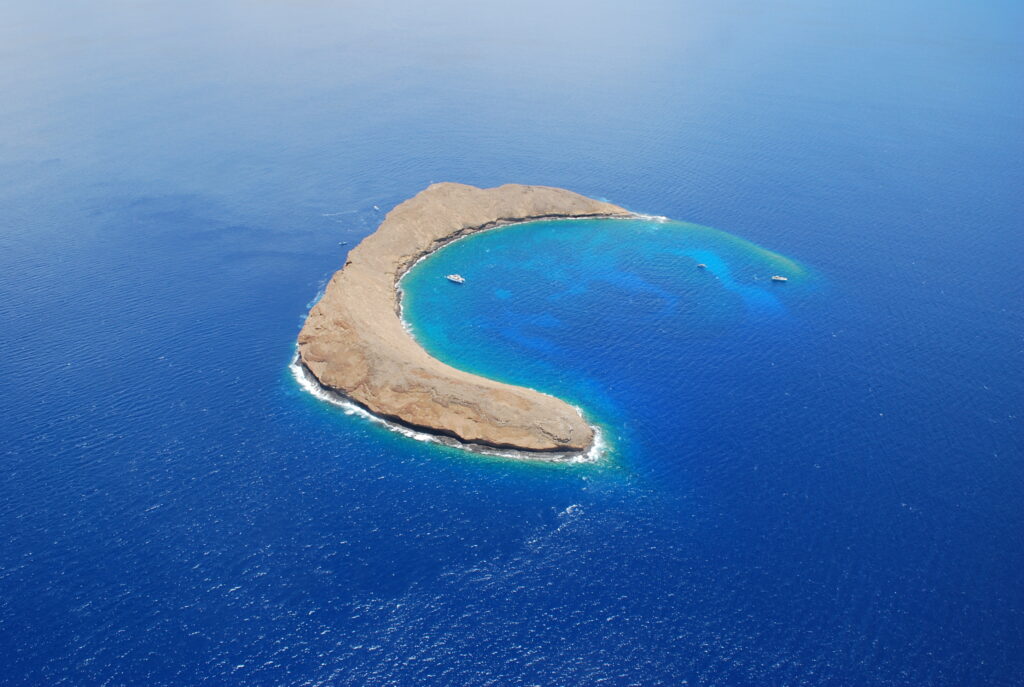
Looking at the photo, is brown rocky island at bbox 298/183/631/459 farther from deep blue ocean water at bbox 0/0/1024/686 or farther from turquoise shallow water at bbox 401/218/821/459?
turquoise shallow water at bbox 401/218/821/459

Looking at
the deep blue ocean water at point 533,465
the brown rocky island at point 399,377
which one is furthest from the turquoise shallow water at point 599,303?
the brown rocky island at point 399,377

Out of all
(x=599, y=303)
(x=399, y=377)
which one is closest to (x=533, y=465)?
(x=399, y=377)

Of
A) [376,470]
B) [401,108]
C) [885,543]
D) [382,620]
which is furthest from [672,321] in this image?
[401,108]

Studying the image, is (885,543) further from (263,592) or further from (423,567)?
(263,592)

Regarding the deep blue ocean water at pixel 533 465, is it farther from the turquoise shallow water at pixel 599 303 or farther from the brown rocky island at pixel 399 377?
the brown rocky island at pixel 399 377

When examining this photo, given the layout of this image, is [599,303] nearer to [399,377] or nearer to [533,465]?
[399,377]

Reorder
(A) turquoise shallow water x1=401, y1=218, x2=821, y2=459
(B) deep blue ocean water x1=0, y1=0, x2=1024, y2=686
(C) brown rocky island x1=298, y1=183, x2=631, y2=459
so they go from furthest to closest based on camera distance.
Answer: (A) turquoise shallow water x1=401, y1=218, x2=821, y2=459, (C) brown rocky island x1=298, y1=183, x2=631, y2=459, (B) deep blue ocean water x1=0, y1=0, x2=1024, y2=686

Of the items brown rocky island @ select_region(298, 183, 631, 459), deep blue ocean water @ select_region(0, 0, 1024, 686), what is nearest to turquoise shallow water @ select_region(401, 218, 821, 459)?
deep blue ocean water @ select_region(0, 0, 1024, 686)
